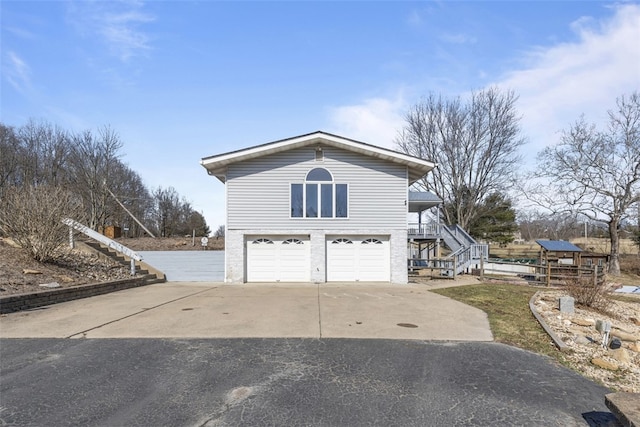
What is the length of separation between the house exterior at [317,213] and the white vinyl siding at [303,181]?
40 millimetres

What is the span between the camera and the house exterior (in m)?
14.8

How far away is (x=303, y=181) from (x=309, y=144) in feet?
4.94

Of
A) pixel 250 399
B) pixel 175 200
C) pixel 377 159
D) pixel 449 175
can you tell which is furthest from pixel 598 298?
pixel 175 200

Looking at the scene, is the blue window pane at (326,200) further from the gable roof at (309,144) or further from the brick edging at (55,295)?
the brick edging at (55,295)

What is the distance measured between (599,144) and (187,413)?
29.9 m

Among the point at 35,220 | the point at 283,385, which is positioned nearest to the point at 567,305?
the point at 283,385

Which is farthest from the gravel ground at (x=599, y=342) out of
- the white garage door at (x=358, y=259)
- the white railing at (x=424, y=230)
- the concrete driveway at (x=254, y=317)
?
the white railing at (x=424, y=230)

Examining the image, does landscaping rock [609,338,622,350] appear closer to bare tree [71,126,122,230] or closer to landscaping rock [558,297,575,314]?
landscaping rock [558,297,575,314]

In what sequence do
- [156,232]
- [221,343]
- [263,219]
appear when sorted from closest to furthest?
[221,343] < [263,219] < [156,232]

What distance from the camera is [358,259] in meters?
15.1

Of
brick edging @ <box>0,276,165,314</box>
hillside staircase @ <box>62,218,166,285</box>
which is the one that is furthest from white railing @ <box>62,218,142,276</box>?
brick edging @ <box>0,276,165,314</box>

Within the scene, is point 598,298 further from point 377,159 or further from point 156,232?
point 156,232

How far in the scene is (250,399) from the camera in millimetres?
3844

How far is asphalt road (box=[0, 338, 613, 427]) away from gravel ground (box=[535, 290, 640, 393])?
1.57 ft
